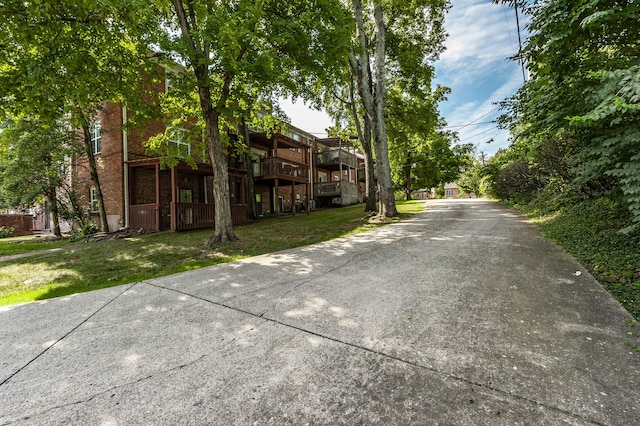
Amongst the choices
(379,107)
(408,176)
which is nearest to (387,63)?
(379,107)

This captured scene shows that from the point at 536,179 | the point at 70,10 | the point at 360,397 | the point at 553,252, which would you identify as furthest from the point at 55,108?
the point at 536,179

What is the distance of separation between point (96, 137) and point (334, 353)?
1851cm

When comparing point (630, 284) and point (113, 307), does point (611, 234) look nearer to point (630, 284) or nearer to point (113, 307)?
point (630, 284)

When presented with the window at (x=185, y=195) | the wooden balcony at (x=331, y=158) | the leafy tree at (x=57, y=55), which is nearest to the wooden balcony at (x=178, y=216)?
the window at (x=185, y=195)

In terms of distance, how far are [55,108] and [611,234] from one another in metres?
14.2

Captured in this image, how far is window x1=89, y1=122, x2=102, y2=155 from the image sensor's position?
591 inches

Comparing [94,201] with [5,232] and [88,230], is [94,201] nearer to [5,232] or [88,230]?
[88,230]

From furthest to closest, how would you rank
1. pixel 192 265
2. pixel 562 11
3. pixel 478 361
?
pixel 192 265
pixel 562 11
pixel 478 361

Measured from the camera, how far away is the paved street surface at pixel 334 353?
184 centimetres

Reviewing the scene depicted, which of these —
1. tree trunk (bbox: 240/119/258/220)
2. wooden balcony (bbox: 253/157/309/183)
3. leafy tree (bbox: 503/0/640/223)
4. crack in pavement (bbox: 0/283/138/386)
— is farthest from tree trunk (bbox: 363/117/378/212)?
crack in pavement (bbox: 0/283/138/386)

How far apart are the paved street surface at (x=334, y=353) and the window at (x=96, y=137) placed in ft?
45.8

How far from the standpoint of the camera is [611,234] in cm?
577

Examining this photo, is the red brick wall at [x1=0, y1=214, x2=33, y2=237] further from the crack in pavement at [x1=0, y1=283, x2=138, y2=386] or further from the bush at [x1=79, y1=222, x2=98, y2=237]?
the crack in pavement at [x1=0, y1=283, x2=138, y2=386]

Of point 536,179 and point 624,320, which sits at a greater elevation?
point 536,179
